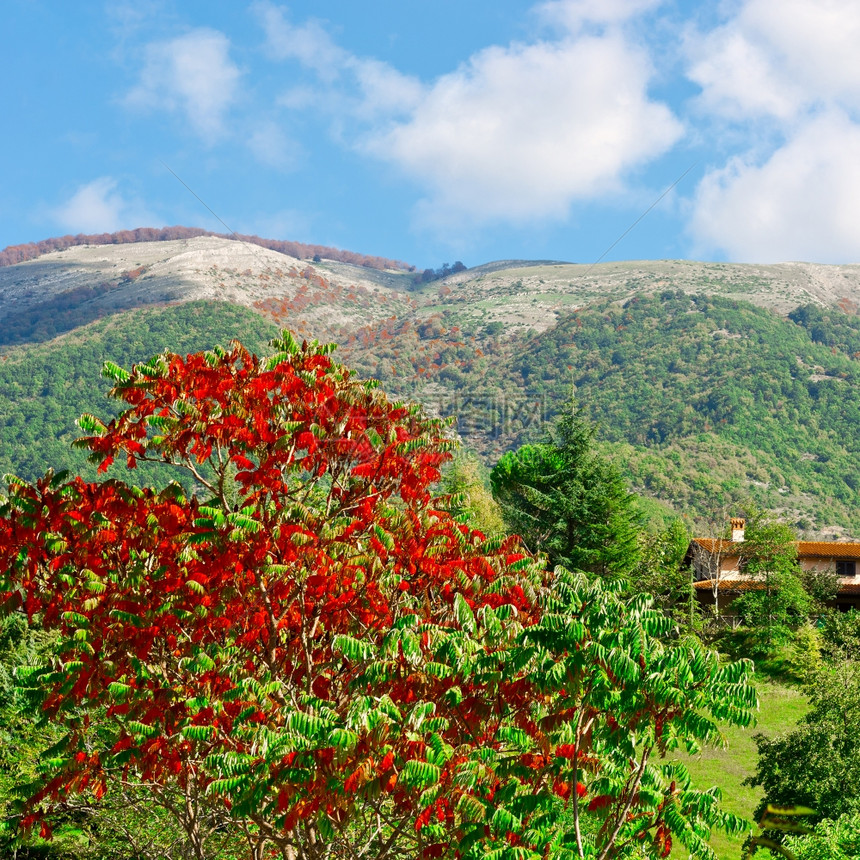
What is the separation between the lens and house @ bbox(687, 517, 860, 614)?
48.4 meters

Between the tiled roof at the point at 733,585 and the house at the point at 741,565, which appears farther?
the house at the point at 741,565

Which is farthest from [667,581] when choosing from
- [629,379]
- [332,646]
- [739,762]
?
[629,379]

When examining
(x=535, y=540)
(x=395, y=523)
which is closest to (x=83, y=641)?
(x=395, y=523)

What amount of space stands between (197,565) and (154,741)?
84.6 inches

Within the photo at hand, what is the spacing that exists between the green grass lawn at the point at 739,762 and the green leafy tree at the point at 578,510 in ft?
30.4

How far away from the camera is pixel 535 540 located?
A: 1638 inches

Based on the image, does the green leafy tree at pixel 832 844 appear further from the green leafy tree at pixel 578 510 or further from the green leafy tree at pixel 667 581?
the green leafy tree at pixel 667 581

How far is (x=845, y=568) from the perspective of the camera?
164 feet

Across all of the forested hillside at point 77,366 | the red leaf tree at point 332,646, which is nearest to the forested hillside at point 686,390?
the forested hillside at point 77,366

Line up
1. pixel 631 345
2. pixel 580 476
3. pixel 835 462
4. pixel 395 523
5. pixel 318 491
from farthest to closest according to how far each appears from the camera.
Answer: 1. pixel 631 345
2. pixel 835 462
3. pixel 580 476
4. pixel 318 491
5. pixel 395 523

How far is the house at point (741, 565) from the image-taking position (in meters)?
48.4

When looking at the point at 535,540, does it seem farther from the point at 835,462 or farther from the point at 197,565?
the point at 835,462

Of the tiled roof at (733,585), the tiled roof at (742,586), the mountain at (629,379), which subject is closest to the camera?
the tiled roof at (733,585)

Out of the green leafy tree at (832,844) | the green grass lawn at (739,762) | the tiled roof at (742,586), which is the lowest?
the green grass lawn at (739,762)
